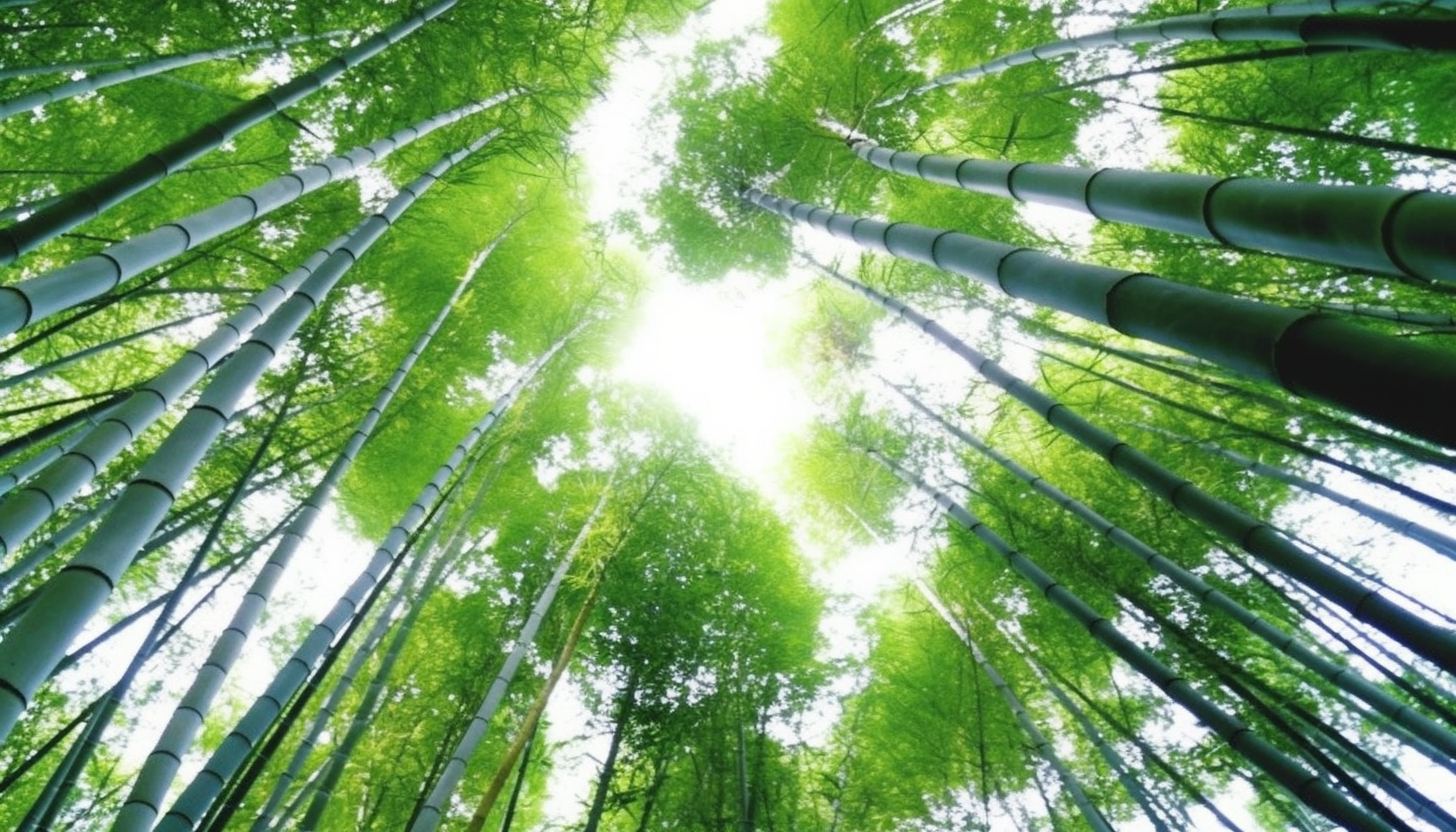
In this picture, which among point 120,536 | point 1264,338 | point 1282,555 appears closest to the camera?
point 1264,338

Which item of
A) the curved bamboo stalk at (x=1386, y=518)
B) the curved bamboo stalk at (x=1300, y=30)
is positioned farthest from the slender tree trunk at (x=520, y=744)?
the curved bamboo stalk at (x=1386, y=518)

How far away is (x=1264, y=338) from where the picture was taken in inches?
36.3

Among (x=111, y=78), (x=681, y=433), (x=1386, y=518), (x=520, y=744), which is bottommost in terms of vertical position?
(x=520, y=744)

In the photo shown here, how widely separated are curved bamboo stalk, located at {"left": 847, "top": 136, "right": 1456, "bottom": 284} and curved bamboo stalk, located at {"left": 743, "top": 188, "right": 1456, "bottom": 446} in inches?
4.1

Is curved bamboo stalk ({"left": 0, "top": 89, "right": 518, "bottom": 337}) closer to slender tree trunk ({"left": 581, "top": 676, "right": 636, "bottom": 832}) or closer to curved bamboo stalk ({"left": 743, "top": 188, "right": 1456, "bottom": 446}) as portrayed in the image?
curved bamboo stalk ({"left": 743, "top": 188, "right": 1456, "bottom": 446})

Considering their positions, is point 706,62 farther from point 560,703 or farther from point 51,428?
point 560,703

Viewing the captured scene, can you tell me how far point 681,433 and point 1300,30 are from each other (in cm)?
444

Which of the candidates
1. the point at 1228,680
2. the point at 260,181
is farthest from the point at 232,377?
the point at 260,181

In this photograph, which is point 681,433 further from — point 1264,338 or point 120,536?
point 1264,338

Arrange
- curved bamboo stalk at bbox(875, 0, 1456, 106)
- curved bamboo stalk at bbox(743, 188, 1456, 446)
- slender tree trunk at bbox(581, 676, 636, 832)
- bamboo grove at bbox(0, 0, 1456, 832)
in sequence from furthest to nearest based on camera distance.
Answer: slender tree trunk at bbox(581, 676, 636, 832) → bamboo grove at bbox(0, 0, 1456, 832) → curved bamboo stalk at bbox(875, 0, 1456, 106) → curved bamboo stalk at bbox(743, 188, 1456, 446)

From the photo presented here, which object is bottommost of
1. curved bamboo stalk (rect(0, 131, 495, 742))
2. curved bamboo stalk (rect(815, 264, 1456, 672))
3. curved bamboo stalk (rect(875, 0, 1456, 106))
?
curved bamboo stalk (rect(0, 131, 495, 742))

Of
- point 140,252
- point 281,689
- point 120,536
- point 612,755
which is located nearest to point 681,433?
point 612,755

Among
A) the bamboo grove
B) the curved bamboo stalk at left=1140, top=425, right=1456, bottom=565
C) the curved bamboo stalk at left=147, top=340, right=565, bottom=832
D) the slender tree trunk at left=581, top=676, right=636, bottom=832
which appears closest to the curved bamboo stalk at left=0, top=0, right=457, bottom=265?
the bamboo grove

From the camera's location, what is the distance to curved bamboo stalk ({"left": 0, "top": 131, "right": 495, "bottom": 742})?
46.6 inches
